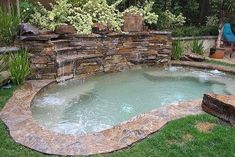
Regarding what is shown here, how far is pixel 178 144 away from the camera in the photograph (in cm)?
364

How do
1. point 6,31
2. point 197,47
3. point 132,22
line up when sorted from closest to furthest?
point 6,31
point 132,22
point 197,47

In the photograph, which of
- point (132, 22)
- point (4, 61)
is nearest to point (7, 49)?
point (4, 61)

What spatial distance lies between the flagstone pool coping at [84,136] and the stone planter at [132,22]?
10.5 feet

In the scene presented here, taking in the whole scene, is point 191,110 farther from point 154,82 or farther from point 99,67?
point 99,67

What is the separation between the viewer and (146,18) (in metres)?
8.22

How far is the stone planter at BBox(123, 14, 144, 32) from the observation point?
7600 mm

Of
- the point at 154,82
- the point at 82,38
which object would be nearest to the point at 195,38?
the point at 154,82

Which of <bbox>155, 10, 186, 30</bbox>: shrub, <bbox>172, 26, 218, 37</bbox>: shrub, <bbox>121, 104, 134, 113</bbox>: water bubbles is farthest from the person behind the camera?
<bbox>172, 26, 218, 37</bbox>: shrub

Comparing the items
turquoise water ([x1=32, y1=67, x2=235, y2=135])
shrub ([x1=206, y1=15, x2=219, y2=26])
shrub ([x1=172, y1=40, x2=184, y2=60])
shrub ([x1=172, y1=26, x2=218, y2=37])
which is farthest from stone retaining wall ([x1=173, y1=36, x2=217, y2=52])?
turquoise water ([x1=32, y1=67, x2=235, y2=135])

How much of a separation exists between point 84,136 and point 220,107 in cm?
170

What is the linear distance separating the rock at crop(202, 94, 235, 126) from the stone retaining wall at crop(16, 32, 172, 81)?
2.88 metres

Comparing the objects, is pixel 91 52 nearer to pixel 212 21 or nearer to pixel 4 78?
pixel 4 78

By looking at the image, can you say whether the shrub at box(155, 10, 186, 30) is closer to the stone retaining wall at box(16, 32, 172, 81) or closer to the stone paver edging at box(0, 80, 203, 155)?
the stone retaining wall at box(16, 32, 172, 81)

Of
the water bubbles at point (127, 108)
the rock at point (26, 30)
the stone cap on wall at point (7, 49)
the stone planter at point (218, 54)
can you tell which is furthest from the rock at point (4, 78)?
the stone planter at point (218, 54)
